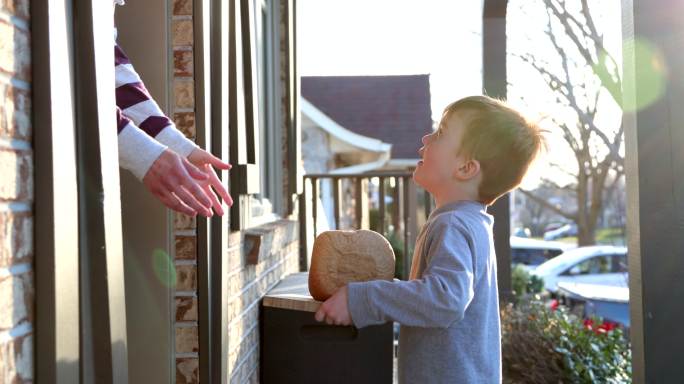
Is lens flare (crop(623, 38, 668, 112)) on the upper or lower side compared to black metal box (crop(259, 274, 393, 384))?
upper

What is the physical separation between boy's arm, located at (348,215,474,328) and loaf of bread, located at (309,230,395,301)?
16 cm

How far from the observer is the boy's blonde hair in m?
2.24

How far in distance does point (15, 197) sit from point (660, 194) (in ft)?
6.32

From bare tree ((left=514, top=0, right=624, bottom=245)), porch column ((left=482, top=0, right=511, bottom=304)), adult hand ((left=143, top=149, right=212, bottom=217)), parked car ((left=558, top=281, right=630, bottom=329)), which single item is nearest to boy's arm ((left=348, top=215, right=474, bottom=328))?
adult hand ((left=143, top=149, right=212, bottom=217))

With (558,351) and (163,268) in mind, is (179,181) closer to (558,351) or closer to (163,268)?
(163,268)

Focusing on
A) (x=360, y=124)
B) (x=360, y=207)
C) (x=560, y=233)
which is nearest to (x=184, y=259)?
(x=360, y=207)

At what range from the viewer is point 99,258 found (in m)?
1.40

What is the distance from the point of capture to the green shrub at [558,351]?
4.28 metres

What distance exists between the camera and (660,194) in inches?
98.3

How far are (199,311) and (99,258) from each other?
1.01 metres

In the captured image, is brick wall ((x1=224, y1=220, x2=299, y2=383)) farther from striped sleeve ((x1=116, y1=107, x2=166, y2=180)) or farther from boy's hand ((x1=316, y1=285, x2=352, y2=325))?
striped sleeve ((x1=116, y1=107, x2=166, y2=180))

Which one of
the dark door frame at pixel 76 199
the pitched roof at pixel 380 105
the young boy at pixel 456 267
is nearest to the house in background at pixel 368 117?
the pitched roof at pixel 380 105

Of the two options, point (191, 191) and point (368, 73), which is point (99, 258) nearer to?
point (191, 191)

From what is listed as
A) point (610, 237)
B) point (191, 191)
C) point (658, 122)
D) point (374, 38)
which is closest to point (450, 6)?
point (374, 38)
